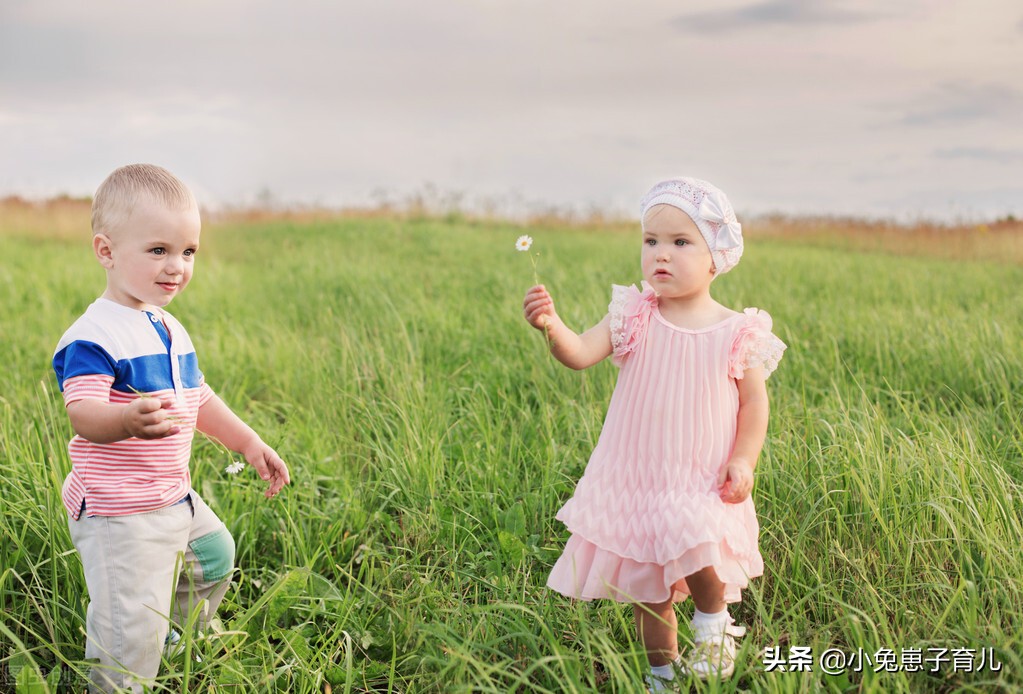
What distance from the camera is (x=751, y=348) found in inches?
84.0

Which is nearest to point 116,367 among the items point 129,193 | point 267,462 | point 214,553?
point 129,193

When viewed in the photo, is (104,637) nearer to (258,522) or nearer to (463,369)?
(258,522)

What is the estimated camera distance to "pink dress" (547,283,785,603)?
2094 mm

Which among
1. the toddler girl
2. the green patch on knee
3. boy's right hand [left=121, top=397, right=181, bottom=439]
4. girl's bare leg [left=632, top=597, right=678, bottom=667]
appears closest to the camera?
boy's right hand [left=121, top=397, right=181, bottom=439]

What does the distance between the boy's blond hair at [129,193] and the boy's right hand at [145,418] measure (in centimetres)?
48

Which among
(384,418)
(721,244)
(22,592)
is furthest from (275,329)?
(721,244)

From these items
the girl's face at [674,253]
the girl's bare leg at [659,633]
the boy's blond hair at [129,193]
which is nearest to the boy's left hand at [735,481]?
the girl's bare leg at [659,633]

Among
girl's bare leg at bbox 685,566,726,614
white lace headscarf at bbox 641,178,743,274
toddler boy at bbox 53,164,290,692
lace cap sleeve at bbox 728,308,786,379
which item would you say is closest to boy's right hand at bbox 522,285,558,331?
white lace headscarf at bbox 641,178,743,274

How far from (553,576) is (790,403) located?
1.85m

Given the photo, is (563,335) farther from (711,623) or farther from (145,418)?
(145,418)

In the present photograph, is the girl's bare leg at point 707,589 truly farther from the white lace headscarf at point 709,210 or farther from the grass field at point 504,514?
the white lace headscarf at point 709,210

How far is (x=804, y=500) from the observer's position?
8.95 ft

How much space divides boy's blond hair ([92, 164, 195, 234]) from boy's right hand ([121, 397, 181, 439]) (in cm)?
48

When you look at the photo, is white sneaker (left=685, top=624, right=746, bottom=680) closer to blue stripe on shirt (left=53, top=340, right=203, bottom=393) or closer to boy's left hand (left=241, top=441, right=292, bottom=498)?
boy's left hand (left=241, top=441, right=292, bottom=498)
